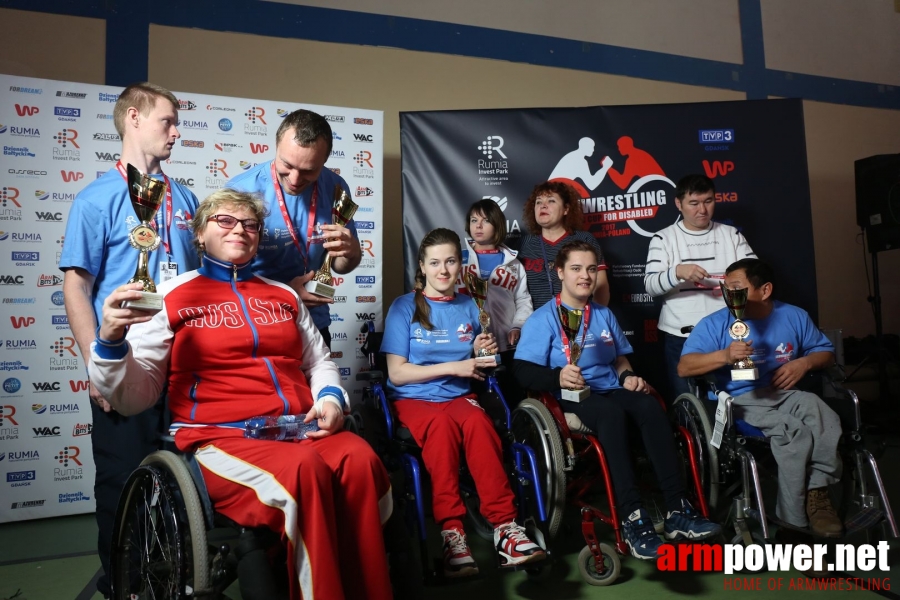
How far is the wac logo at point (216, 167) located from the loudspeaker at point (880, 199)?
15.8ft

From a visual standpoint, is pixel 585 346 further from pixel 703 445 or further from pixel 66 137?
pixel 66 137

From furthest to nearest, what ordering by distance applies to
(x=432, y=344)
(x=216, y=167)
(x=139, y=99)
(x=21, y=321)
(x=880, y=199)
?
(x=880, y=199)
(x=216, y=167)
(x=21, y=321)
(x=432, y=344)
(x=139, y=99)

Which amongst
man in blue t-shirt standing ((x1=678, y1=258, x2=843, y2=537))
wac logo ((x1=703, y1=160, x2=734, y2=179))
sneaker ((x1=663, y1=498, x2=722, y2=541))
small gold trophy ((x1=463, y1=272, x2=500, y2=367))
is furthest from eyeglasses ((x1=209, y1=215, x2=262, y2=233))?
wac logo ((x1=703, y1=160, x2=734, y2=179))

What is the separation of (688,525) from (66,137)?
3737 mm

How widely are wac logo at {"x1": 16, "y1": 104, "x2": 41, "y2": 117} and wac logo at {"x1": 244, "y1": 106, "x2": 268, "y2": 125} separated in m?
1.12

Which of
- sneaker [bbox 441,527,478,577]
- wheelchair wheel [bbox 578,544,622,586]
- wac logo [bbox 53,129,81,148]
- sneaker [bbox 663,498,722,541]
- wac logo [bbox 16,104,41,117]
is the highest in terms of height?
wac logo [bbox 16,104,41,117]

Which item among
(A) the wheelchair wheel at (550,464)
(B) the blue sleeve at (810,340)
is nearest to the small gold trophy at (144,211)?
(A) the wheelchair wheel at (550,464)

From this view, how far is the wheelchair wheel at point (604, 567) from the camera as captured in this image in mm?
2340

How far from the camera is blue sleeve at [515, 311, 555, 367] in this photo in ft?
9.16

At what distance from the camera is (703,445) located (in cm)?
264

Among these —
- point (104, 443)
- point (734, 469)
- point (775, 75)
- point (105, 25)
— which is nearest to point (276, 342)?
point (104, 443)

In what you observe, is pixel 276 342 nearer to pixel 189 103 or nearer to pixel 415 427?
pixel 415 427

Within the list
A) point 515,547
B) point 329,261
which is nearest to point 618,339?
point 515,547

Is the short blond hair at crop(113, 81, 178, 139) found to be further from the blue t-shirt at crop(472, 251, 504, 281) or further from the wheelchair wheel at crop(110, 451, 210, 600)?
the blue t-shirt at crop(472, 251, 504, 281)
